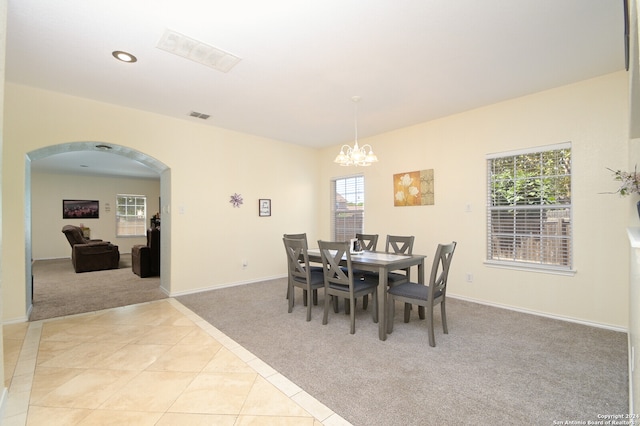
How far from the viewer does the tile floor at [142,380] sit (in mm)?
1771

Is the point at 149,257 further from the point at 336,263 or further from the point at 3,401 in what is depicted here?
the point at 336,263

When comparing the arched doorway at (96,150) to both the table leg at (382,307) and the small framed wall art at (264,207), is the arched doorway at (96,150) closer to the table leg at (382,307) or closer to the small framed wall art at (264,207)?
the small framed wall art at (264,207)

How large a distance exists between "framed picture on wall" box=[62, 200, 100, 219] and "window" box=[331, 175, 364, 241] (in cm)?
807

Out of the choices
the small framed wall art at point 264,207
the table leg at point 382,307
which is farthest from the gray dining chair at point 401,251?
the small framed wall art at point 264,207

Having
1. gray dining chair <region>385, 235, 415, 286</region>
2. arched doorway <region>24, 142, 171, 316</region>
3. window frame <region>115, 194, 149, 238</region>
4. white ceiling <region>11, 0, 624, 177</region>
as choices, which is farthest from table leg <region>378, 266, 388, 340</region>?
window frame <region>115, 194, 149, 238</region>

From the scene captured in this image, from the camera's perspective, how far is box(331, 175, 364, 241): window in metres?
5.72

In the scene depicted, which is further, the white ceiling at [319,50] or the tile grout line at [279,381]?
the white ceiling at [319,50]

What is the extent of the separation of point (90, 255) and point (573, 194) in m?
8.71

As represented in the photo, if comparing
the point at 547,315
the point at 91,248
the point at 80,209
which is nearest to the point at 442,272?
the point at 547,315

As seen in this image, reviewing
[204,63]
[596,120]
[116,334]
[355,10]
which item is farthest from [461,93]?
[116,334]

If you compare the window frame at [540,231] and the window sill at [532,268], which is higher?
the window frame at [540,231]

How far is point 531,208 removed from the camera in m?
3.63

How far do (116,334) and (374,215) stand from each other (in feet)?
13.6

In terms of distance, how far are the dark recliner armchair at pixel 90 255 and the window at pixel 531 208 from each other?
25.4 ft
